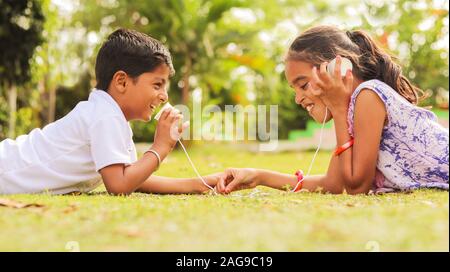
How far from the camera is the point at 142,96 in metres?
3.90

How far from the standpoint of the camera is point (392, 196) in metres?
3.35

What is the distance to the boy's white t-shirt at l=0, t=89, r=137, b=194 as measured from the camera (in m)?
3.64

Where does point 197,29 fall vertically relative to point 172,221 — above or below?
above

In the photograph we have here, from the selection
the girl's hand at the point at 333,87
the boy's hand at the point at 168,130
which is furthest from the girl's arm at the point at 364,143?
the boy's hand at the point at 168,130

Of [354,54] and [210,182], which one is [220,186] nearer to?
[210,182]

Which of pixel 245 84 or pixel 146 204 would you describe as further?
pixel 245 84

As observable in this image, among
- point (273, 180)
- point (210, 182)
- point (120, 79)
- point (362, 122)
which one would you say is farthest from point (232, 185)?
point (120, 79)

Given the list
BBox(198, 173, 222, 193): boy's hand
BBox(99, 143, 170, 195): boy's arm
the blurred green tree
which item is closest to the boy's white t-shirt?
BBox(99, 143, 170, 195): boy's arm

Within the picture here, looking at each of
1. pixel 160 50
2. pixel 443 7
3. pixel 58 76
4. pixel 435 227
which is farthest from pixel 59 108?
pixel 435 227

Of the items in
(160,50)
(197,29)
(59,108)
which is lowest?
(59,108)

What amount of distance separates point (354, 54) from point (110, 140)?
171 centimetres

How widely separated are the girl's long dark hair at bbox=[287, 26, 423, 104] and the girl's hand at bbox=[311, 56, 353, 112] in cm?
23
